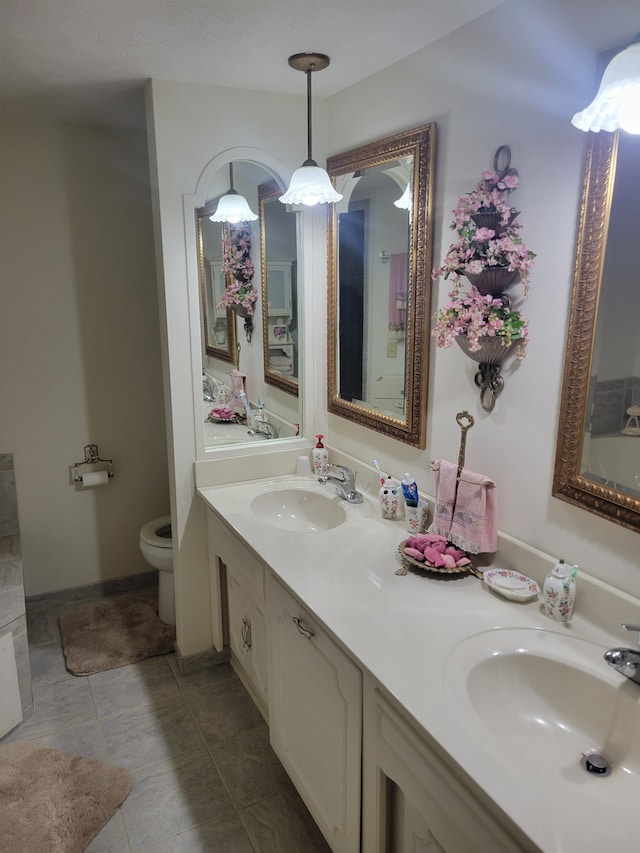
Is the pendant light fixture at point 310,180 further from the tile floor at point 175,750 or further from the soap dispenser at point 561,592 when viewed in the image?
the tile floor at point 175,750

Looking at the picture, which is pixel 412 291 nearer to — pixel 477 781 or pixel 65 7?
pixel 65 7

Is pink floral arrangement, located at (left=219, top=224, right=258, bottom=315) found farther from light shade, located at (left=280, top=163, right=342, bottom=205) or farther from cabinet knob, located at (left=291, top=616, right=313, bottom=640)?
cabinet knob, located at (left=291, top=616, right=313, bottom=640)

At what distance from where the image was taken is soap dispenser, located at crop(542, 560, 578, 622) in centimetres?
140

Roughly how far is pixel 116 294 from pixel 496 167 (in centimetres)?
202

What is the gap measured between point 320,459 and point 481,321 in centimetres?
106

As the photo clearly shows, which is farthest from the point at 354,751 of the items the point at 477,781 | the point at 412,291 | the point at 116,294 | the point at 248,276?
the point at 116,294

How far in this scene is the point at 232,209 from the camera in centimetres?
231

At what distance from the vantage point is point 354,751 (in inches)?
56.3

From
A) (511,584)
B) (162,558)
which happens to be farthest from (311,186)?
(162,558)

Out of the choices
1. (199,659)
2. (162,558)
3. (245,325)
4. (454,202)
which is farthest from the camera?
(162,558)

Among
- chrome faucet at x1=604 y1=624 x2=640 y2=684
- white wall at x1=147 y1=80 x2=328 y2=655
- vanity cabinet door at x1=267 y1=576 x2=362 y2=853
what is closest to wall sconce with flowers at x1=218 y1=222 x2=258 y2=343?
white wall at x1=147 y1=80 x2=328 y2=655

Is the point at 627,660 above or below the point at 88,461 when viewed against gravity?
above

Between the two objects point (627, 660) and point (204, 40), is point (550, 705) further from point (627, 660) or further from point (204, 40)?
point (204, 40)

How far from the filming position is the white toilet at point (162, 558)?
275 cm
